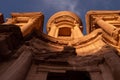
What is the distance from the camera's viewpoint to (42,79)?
12367 millimetres

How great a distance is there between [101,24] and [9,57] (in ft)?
49.3

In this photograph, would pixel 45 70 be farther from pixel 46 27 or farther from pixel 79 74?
pixel 46 27

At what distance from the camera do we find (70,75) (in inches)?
525

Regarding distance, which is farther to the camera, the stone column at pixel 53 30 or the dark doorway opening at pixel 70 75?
the stone column at pixel 53 30

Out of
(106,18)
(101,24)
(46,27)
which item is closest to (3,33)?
(101,24)

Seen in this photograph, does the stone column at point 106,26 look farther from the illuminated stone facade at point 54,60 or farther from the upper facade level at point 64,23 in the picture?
the upper facade level at point 64,23

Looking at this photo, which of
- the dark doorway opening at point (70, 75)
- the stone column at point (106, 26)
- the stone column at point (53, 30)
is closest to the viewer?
the dark doorway opening at point (70, 75)

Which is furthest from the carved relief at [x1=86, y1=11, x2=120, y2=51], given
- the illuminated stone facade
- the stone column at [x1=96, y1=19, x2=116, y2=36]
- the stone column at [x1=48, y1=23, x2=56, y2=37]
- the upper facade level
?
the illuminated stone facade

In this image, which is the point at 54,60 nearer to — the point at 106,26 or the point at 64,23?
the point at 106,26

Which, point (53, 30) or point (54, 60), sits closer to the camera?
point (54, 60)

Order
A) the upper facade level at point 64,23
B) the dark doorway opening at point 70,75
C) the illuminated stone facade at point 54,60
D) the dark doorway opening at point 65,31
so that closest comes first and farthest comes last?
the illuminated stone facade at point 54,60
the dark doorway opening at point 70,75
the upper facade level at point 64,23
the dark doorway opening at point 65,31

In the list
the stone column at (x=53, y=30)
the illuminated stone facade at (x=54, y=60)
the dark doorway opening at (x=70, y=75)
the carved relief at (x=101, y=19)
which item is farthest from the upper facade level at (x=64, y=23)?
the dark doorway opening at (x=70, y=75)

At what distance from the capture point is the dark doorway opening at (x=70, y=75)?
43.5 feet

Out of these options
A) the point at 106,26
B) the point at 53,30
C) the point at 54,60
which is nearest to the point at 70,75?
the point at 54,60
